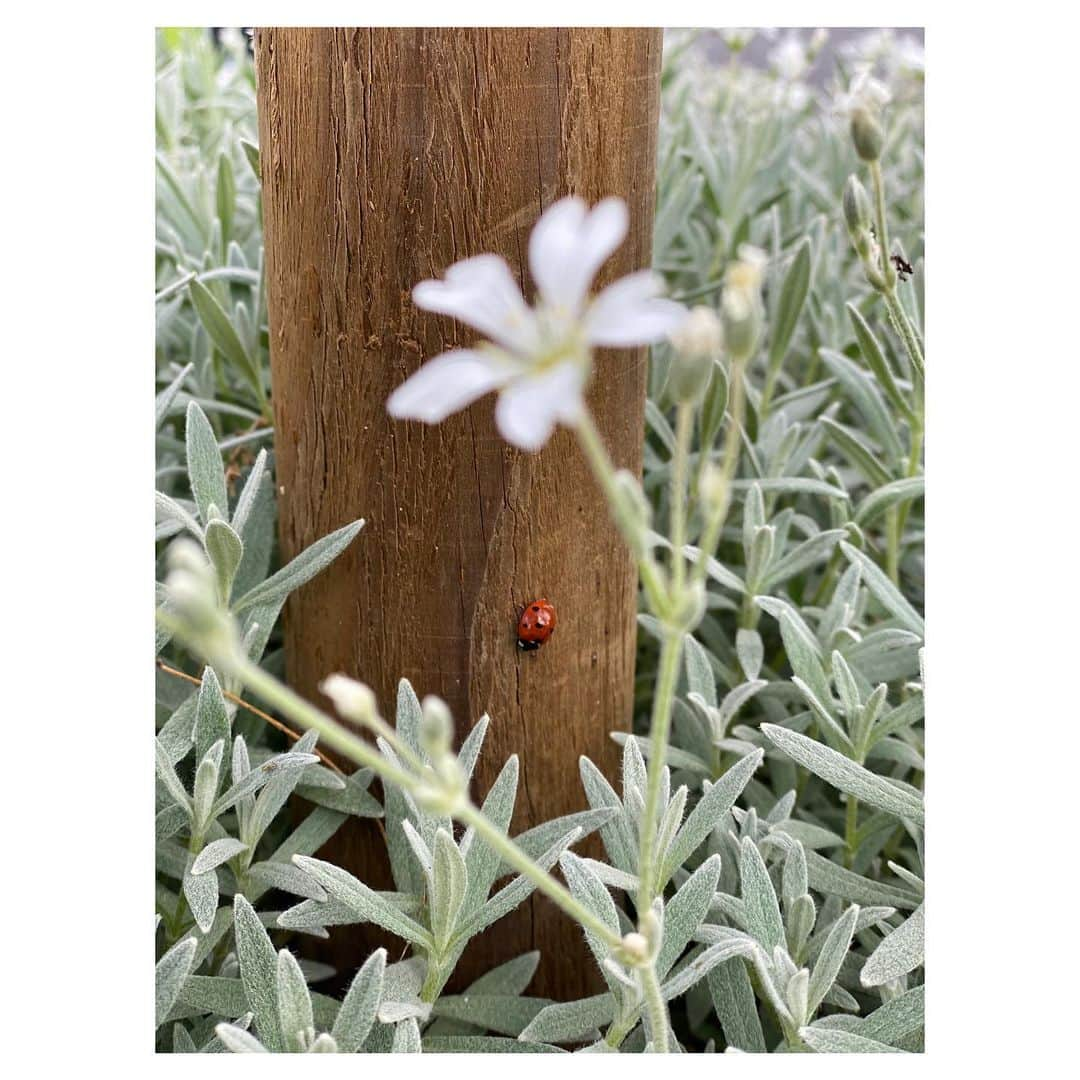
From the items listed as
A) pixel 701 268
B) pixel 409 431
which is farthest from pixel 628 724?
pixel 701 268

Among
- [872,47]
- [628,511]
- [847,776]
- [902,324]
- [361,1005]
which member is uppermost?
[872,47]

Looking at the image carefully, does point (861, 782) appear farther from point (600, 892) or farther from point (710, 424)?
point (710, 424)

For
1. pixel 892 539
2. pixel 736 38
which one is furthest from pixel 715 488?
pixel 736 38

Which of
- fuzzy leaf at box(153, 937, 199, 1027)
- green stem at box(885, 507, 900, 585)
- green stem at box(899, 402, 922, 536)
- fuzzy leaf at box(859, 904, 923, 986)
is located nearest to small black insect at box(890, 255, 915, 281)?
green stem at box(899, 402, 922, 536)

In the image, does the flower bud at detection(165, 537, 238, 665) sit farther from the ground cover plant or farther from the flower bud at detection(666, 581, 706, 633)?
the flower bud at detection(666, 581, 706, 633)

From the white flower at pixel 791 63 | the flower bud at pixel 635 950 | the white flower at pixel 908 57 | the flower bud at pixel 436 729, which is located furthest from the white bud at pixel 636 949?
the white flower at pixel 791 63

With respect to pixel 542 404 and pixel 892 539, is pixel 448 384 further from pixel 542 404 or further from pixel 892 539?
pixel 892 539

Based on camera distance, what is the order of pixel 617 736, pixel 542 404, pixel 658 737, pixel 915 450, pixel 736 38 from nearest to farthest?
pixel 542 404, pixel 658 737, pixel 617 736, pixel 915 450, pixel 736 38
